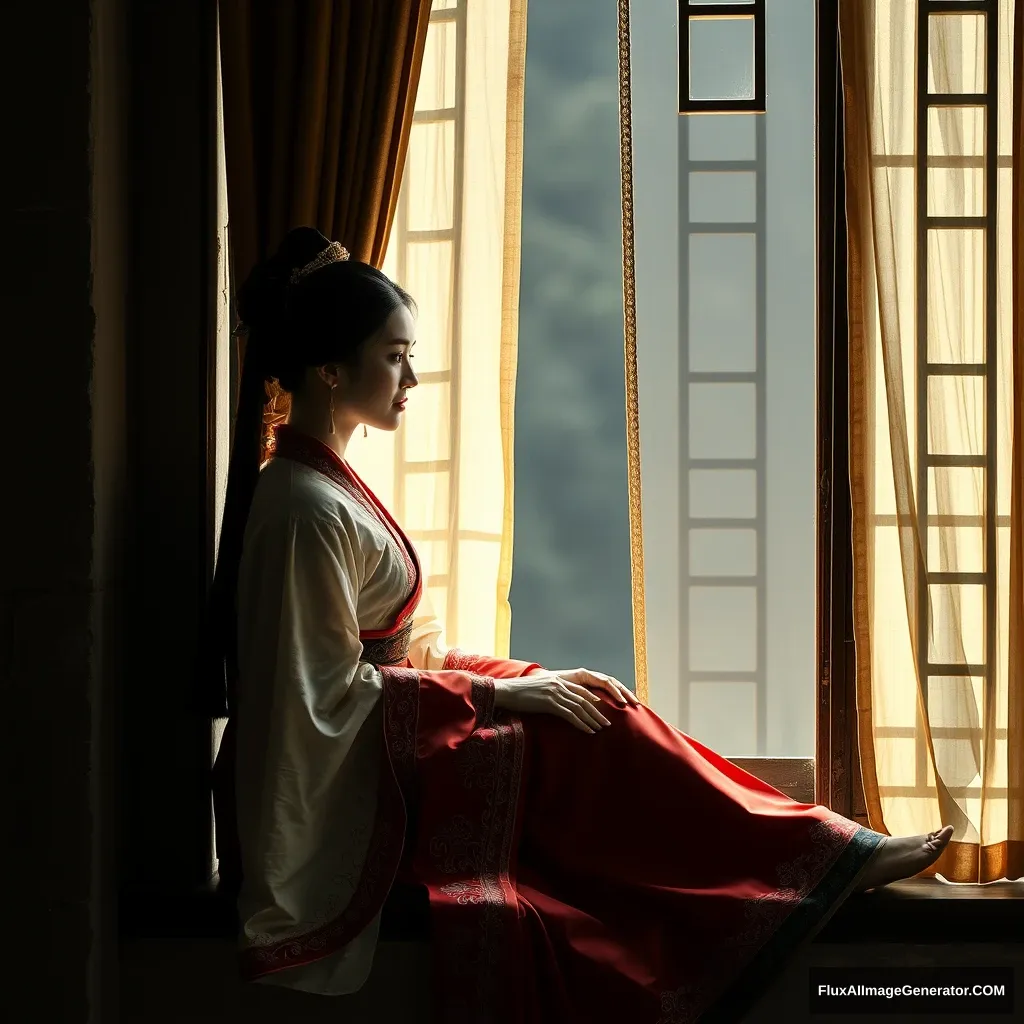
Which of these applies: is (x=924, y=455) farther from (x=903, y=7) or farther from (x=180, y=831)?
(x=180, y=831)

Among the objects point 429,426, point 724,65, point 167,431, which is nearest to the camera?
point 167,431

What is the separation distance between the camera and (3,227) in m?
1.69

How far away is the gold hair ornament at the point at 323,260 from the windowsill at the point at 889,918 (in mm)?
1031

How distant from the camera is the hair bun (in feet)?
5.84

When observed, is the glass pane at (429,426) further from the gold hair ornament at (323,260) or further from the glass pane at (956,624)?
the glass pane at (956,624)

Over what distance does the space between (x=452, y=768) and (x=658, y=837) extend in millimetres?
335

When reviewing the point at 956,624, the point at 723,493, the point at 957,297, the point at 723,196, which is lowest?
the point at 956,624

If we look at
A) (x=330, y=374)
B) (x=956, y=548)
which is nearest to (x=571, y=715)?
(x=330, y=374)

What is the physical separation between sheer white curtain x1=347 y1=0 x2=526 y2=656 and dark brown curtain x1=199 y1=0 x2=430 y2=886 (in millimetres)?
95

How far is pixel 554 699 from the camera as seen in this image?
1.71 m

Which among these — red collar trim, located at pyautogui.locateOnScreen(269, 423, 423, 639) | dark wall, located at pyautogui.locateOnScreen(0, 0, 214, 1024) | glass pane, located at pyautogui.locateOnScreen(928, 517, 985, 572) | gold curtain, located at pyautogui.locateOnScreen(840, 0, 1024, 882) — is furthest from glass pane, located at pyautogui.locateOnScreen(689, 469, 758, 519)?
dark wall, located at pyautogui.locateOnScreen(0, 0, 214, 1024)

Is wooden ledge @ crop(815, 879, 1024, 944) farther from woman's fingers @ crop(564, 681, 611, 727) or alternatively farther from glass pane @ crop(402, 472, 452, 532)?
glass pane @ crop(402, 472, 452, 532)

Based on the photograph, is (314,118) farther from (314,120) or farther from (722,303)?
(722,303)

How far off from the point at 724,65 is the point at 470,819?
1.50m
